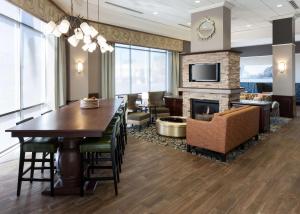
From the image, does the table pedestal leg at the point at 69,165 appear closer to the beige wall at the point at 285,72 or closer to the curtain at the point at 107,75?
the curtain at the point at 107,75

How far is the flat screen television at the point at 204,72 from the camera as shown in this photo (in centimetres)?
704

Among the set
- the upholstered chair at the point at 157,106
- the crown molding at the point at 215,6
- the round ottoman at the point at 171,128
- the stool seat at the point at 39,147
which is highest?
the crown molding at the point at 215,6

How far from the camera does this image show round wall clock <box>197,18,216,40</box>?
709cm

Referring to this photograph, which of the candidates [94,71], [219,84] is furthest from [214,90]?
[94,71]

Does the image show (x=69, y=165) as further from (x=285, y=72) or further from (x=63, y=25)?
(x=285, y=72)

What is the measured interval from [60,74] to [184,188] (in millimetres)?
4896

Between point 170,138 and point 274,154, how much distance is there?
2271 millimetres

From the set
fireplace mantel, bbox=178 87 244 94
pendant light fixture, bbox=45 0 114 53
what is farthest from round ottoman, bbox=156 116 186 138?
pendant light fixture, bbox=45 0 114 53

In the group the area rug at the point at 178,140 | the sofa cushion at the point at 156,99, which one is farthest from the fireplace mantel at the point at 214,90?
the area rug at the point at 178,140

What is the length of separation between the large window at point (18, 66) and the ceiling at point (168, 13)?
1122 millimetres

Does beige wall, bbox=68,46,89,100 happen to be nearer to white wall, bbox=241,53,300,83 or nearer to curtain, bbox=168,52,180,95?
curtain, bbox=168,52,180,95

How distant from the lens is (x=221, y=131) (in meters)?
4.18

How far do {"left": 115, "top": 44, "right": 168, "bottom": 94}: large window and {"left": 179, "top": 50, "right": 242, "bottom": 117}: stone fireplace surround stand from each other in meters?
2.76

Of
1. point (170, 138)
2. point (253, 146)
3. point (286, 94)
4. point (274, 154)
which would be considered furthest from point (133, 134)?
point (286, 94)
